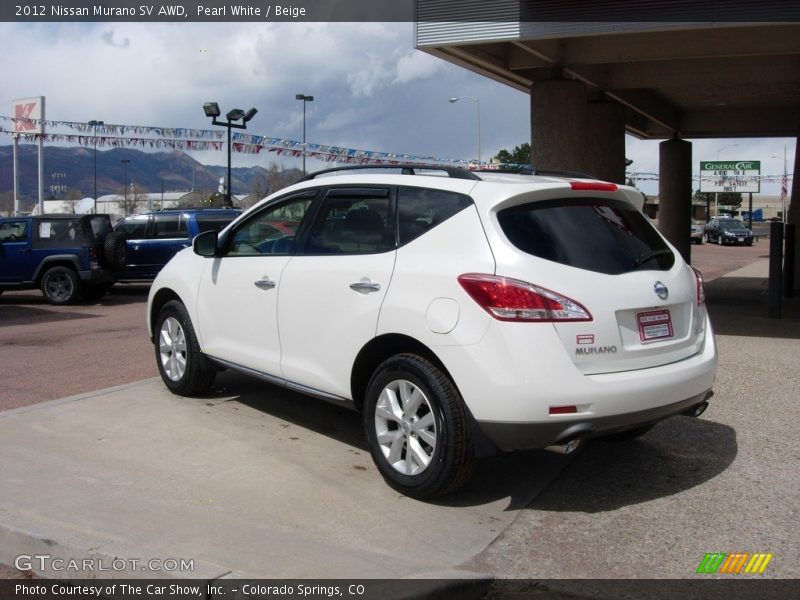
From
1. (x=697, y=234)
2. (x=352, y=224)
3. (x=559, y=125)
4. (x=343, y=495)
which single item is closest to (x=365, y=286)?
(x=352, y=224)

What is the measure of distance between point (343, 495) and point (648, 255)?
2296 millimetres

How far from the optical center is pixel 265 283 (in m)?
5.76

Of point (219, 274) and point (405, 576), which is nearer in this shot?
point (405, 576)

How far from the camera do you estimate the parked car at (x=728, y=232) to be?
4684cm

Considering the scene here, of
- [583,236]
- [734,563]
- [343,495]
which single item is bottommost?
[734,563]

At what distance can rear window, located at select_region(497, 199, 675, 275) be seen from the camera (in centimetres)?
446

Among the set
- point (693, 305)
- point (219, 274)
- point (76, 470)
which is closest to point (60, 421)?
point (76, 470)

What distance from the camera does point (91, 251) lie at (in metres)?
15.4

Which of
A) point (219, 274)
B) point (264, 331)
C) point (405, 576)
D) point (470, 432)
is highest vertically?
point (219, 274)

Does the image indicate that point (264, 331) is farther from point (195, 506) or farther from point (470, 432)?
point (470, 432)

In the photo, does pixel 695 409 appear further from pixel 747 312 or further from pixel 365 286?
pixel 747 312

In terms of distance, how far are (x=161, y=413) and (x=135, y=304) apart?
983cm

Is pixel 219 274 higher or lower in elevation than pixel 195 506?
higher

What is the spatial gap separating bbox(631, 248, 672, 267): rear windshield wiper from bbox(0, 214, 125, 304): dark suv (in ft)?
41.3
